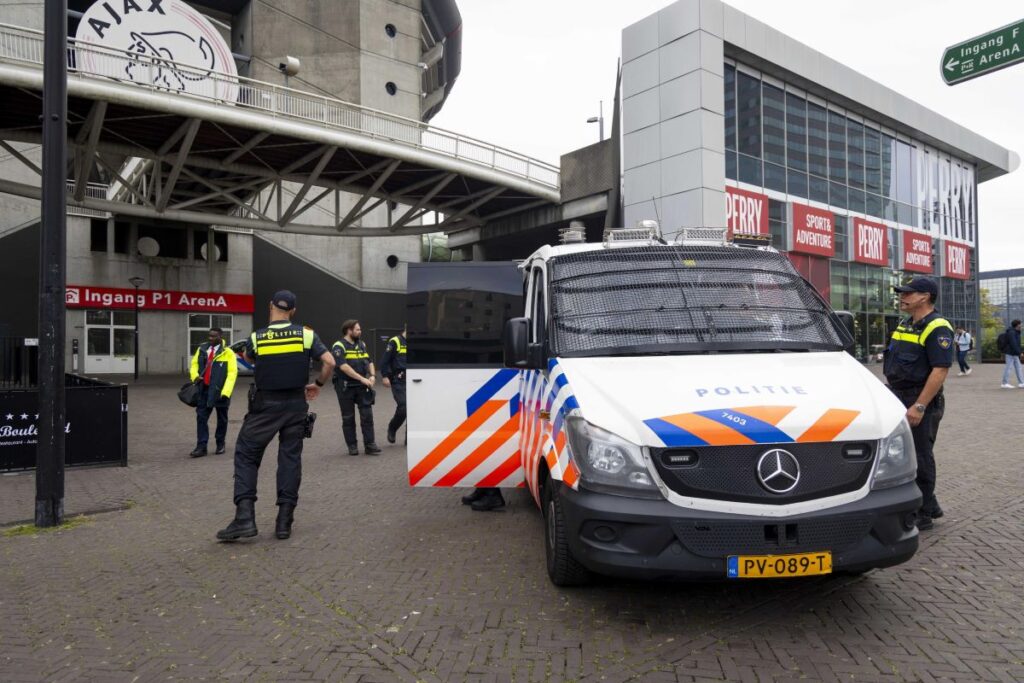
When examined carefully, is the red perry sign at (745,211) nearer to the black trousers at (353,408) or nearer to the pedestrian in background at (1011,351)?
the pedestrian in background at (1011,351)

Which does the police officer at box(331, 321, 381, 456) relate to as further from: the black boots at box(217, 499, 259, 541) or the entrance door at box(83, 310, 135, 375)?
the entrance door at box(83, 310, 135, 375)

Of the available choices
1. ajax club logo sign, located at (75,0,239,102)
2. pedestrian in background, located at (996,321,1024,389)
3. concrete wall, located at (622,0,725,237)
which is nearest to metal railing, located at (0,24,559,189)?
ajax club logo sign, located at (75,0,239,102)

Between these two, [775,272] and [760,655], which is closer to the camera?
[760,655]

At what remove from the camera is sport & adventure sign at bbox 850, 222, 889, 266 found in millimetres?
27703

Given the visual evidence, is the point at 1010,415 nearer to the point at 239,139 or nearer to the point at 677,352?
the point at 677,352

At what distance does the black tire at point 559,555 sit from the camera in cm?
405

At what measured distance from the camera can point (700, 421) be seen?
3479 mm

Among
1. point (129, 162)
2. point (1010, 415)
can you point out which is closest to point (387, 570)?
point (1010, 415)

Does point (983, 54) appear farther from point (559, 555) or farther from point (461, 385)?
point (559, 555)

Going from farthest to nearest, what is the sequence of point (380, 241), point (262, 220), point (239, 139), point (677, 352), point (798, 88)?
1. point (380, 241)
2. point (262, 220)
3. point (798, 88)
4. point (239, 139)
5. point (677, 352)

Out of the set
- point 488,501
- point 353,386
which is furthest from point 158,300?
point 488,501

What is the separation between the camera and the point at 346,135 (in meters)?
22.8

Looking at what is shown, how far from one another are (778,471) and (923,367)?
2.59m

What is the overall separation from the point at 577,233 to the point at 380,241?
101ft
